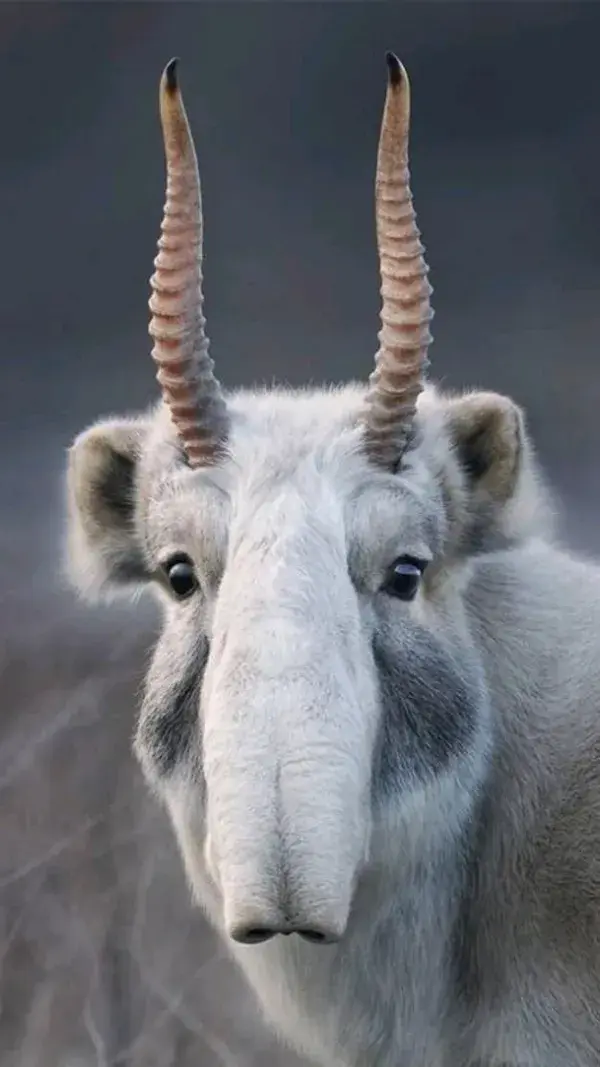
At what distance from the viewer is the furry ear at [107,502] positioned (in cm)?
226

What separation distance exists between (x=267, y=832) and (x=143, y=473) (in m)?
0.83

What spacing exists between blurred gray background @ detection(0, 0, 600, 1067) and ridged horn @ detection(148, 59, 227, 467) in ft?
6.79

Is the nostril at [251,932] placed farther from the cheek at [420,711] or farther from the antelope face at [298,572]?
the cheek at [420,711]

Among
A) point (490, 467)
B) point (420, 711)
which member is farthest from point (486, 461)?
point (420, 711)

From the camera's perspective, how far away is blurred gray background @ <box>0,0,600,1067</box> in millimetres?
4055

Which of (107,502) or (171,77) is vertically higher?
(171,77)

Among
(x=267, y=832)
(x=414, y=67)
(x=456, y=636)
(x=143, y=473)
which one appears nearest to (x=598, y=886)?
(x=456, y=636)

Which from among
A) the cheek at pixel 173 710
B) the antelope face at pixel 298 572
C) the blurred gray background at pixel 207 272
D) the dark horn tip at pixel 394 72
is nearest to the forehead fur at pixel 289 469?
the antelope face at pixel 298 572

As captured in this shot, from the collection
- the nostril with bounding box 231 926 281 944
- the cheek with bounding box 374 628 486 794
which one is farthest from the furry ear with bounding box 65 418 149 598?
the nostril with bounding box 231 926 281 944

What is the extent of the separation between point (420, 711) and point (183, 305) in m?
0.76

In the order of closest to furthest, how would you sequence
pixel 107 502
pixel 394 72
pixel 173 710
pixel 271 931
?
1. pixel 271 931
2. pixel 394 72
3. pixel 173 710
4. pixel 107 502

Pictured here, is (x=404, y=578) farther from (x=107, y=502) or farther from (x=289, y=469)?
(x=107, y=502)

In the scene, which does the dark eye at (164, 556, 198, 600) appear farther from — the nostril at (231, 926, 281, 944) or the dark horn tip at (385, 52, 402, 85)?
the dark horn tip at (385, 52, 402, 85)

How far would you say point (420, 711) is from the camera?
6.48 ft
